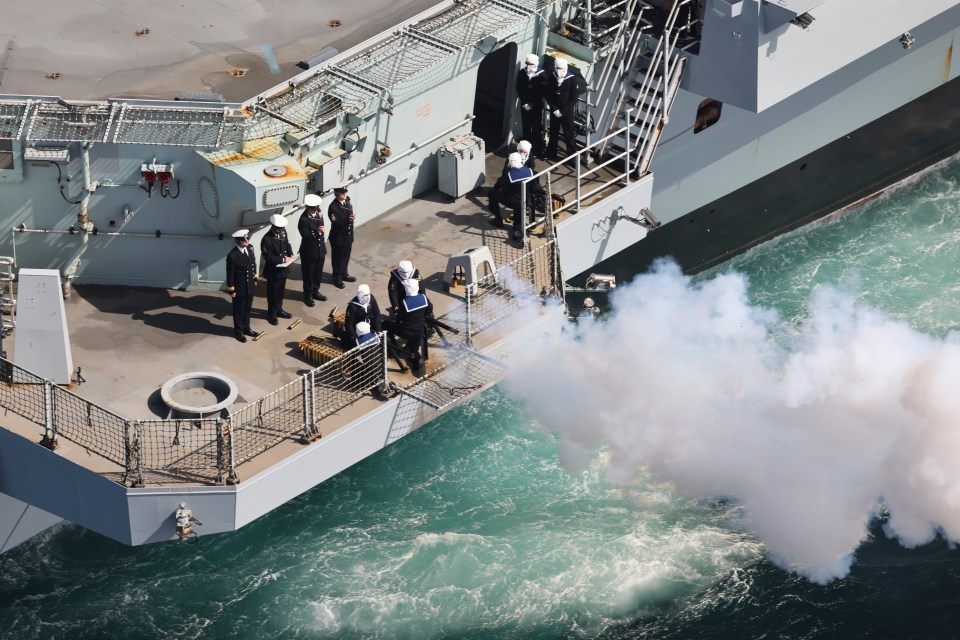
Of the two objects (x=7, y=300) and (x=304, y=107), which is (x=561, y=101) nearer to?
(x=304, y=107)

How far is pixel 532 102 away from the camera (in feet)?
82.8

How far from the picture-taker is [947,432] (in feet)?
75.3

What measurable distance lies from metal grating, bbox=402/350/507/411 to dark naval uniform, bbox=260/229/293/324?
2404 millimetres

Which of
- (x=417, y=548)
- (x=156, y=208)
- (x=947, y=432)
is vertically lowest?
(x=417, y=548)

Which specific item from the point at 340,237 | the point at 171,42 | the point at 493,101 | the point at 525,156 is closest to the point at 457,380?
the point at 340,237

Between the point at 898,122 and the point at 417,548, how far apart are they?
529 inches

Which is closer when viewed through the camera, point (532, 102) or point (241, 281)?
point (241, 281)

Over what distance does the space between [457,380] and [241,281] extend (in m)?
3.14

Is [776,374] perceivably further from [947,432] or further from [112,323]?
[112,323]

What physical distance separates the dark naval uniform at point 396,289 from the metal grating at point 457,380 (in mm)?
1078

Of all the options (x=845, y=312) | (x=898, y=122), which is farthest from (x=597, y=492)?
(x=898, y=122)

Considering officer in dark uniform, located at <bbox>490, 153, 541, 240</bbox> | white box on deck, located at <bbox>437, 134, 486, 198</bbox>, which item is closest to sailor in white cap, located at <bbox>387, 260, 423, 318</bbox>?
officer in dark uniform, located at <bbox>490, 153, 541, 240</bbox>

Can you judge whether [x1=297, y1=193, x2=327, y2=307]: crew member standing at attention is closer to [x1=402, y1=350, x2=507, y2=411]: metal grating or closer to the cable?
[x1=402, y1=350, x2=507, y2=411]: metal grating

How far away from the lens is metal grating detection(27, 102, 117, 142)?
22188mm
